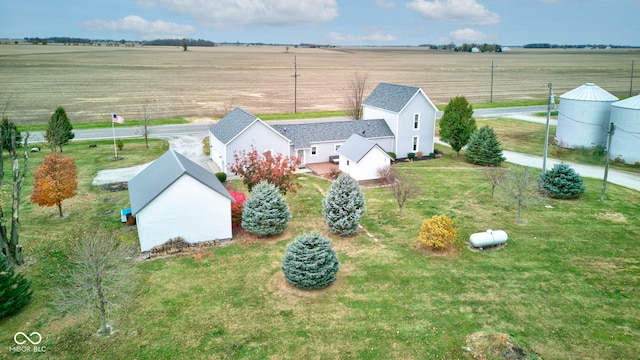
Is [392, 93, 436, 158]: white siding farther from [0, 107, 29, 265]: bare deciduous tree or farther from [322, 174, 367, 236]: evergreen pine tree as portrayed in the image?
[0, 107, 29, 265]: bare deciduous tree

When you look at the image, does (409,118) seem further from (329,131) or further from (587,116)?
(587,116)

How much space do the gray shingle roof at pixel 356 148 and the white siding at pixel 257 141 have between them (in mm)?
5792

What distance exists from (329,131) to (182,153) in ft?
53.2

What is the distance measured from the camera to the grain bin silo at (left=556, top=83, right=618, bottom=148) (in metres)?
48.2

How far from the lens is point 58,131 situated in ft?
143

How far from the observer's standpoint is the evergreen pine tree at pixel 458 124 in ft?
152

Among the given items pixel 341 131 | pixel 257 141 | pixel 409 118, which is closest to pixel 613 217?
pixel 409 118

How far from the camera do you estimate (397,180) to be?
37.8 m

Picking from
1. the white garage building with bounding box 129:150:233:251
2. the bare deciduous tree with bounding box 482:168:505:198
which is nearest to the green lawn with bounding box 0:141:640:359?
the white garage building with bounding box 129:150:233:251

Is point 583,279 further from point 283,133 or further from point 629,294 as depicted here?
point 283,133

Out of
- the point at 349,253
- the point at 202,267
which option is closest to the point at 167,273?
the point at 202,267

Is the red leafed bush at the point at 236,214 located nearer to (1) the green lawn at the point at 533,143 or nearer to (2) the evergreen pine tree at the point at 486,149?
(2) the evergreen pine tree at the point at 486,149

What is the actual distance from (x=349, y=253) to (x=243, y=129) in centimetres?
1872

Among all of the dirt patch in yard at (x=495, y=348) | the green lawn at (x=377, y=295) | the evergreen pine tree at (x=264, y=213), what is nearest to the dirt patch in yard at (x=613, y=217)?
the green lawn at (x=377, y=295)
